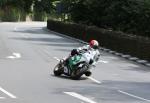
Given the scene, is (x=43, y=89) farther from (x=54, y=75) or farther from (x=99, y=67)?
(x=99, y=67)

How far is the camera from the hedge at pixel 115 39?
3306 centimetres

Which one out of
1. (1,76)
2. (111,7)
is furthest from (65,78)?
(111,7)

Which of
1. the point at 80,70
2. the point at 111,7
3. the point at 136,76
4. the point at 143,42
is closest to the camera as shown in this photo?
the point at 80,70

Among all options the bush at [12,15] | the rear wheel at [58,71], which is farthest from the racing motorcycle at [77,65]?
the bush at [12,15]

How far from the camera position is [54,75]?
71.8 ft

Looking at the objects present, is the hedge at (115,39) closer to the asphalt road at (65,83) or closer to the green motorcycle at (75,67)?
the asphalt road at (65,83)

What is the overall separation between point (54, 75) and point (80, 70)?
1.24 meters

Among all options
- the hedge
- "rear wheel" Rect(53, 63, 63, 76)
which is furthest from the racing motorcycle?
the hedge

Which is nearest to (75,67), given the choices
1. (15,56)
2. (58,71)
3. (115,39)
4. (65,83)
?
(58,71)

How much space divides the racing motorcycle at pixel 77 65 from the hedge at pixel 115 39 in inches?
427

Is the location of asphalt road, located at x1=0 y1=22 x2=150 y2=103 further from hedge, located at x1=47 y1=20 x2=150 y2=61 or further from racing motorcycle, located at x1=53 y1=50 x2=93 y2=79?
hedge, located at x1=47 y1=20 x2=150 y2=61

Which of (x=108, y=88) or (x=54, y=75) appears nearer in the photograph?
(x=108, y=88)

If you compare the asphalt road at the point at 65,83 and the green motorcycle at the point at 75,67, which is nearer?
the asphalt road at the point at 65,83

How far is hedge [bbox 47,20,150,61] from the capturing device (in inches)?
1302
